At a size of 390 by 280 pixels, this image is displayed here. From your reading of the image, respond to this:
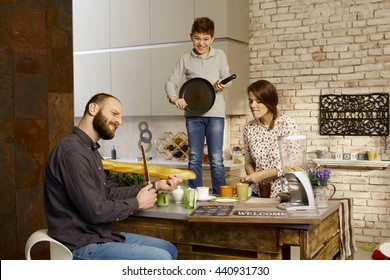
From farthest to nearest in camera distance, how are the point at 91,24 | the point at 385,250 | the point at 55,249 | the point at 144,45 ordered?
the point at 91,24 < the point at 144,45 < the point at 55,249 < the point at 385,250

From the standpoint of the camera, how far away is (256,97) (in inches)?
126

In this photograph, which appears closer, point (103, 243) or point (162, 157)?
point (103, 243)

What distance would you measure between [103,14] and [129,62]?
0.64m

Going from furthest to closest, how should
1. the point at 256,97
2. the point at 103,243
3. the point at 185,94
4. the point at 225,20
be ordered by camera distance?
the point at 225,20, the point at 185,94, the point at 256,97, the point at 103,243

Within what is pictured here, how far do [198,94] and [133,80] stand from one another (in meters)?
1.57

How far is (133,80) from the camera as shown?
18.6 feet

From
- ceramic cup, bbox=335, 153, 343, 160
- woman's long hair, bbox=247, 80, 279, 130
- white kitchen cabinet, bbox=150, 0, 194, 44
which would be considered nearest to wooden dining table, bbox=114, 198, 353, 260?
woman's long hair, bbox=247, 80, 279, 130

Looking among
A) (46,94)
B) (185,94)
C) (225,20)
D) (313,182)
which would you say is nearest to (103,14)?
(225,20)

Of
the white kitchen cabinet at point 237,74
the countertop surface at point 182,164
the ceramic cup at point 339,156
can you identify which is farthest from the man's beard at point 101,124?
the ceramic cup at point 339,156

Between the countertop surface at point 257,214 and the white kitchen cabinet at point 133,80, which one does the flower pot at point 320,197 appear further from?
the white kitchen cabinet at point 133,80

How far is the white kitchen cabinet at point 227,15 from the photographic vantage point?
5.06 metres

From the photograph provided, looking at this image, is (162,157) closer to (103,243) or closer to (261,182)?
(261,182)

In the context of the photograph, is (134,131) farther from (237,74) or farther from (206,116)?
(206,116)

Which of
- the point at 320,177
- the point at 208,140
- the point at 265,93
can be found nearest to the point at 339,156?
the point at 208,140
